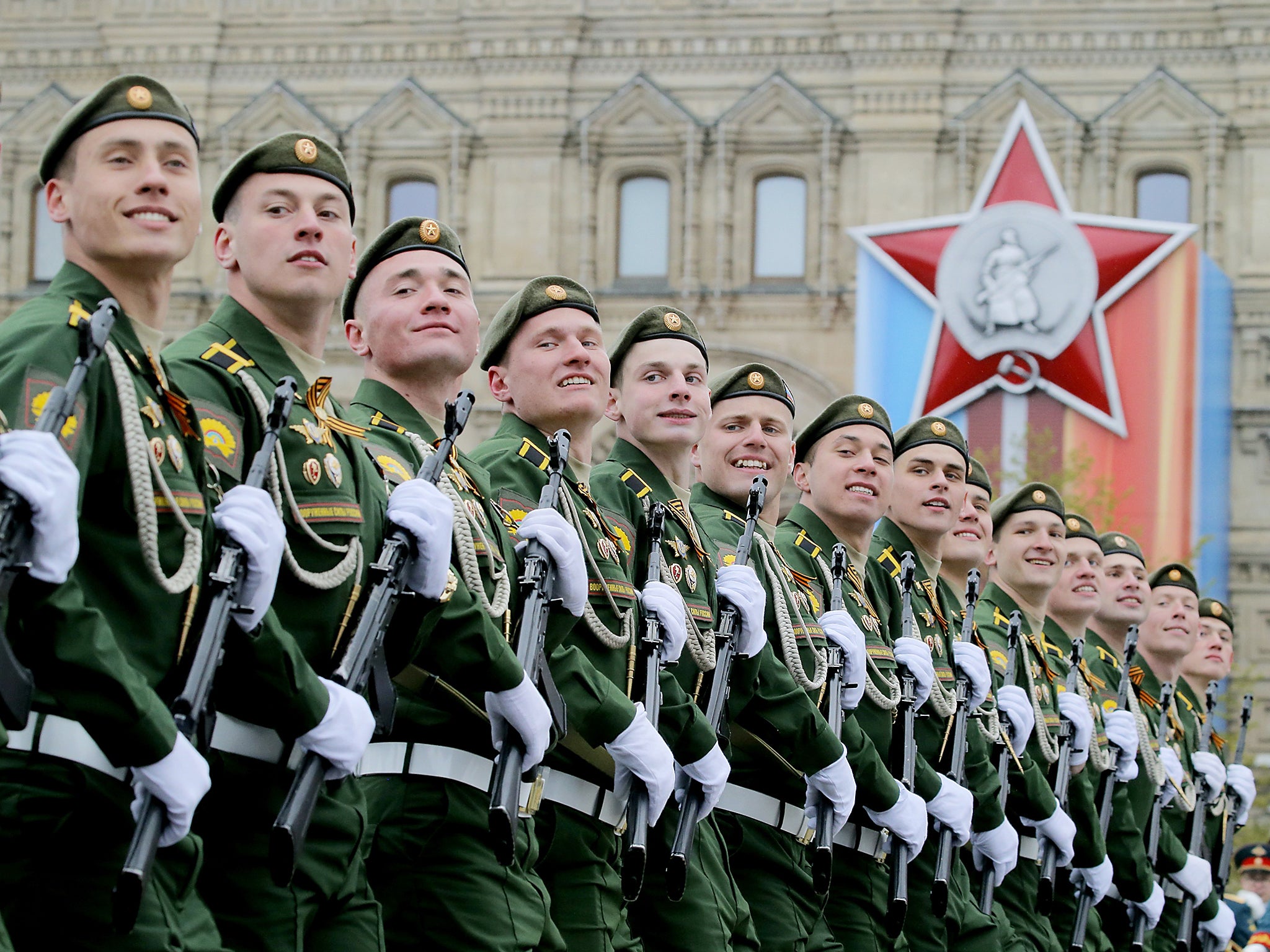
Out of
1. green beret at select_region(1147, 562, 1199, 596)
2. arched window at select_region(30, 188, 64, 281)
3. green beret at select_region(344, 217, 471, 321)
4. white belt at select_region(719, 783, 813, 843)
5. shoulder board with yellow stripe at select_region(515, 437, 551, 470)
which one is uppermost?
arched window at select_region(30, 188, 64, 281)

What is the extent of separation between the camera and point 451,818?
170 inches

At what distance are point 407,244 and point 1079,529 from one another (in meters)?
5.14

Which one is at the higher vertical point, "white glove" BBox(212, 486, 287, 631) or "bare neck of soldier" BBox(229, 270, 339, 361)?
"bare neck of soldier" BBox(229, 270, 339, 361)

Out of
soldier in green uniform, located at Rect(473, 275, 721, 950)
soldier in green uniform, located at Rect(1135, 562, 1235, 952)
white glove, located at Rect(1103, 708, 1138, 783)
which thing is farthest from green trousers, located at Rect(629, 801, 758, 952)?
soldier in green uniform, located at Rect(1135, 562, 1235, 952)

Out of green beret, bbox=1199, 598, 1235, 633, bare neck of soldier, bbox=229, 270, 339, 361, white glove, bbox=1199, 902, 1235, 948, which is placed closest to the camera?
bare neck of soldier, bbox=229, 270, 339, 361

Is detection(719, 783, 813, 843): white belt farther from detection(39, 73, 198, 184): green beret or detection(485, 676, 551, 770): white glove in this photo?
detection(39, 73, 198, 184): green beret

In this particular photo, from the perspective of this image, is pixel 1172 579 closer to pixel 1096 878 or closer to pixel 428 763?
pixel 1096 878

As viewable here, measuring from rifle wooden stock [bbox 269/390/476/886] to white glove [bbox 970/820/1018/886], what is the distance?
3548 millimetres

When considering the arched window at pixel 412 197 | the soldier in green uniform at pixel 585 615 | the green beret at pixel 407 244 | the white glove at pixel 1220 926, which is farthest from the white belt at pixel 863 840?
the arched window at pixel 412 197

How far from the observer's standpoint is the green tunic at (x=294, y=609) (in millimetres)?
3740

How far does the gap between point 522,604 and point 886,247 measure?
1958 centimetres

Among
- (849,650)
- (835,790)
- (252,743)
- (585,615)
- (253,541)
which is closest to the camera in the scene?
(253,541)

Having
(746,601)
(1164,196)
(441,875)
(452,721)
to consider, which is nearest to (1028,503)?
(746,601)

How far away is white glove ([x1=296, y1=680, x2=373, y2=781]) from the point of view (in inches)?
145
